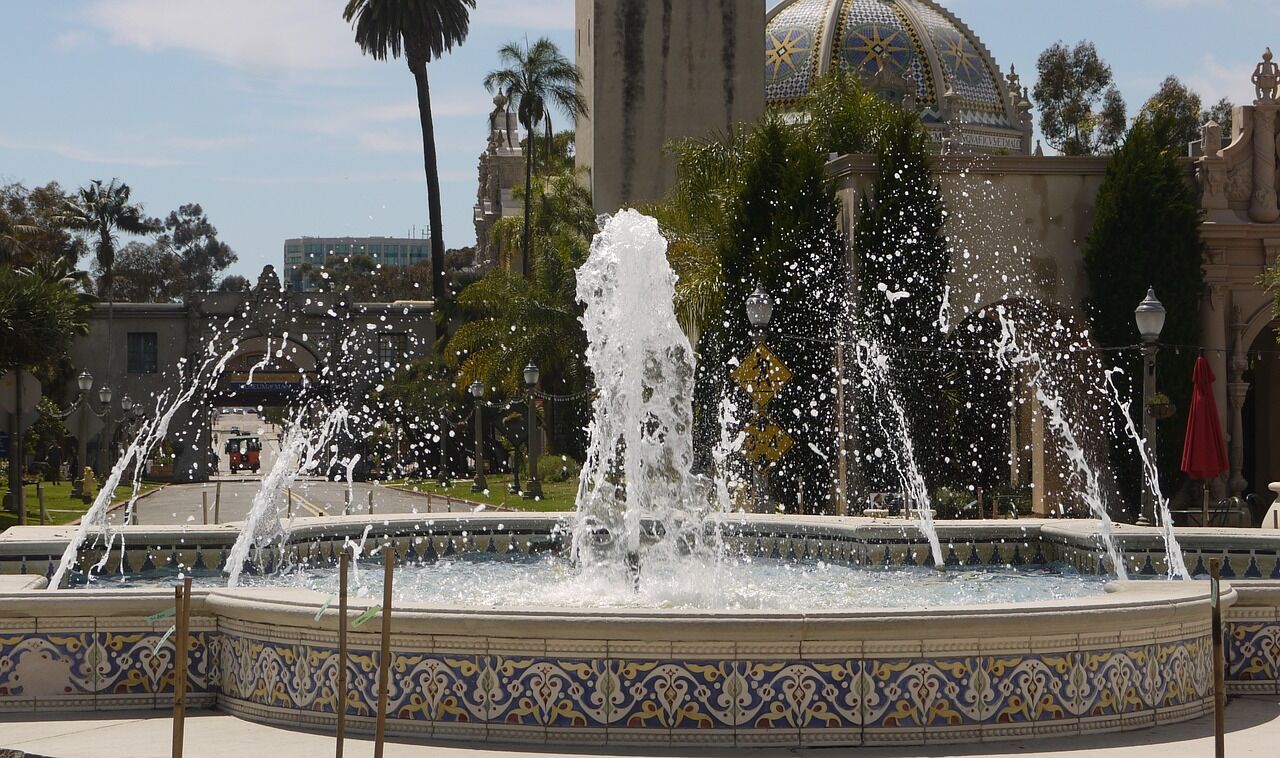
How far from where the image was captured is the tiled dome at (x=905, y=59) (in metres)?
70.2

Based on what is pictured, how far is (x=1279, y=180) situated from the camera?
88.5 ft

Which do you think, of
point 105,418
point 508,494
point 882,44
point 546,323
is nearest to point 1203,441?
point 508,494

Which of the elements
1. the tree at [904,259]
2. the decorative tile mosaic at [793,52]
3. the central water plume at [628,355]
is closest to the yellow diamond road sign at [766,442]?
the tree at [904,259]

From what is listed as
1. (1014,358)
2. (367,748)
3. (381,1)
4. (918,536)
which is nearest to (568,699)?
(367,748)

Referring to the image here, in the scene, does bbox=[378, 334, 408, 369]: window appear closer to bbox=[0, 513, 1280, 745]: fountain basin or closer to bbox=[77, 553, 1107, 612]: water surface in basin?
bbox=[77, 553, 1107, 612]: water surface in basin

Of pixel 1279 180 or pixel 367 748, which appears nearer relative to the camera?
pixel 367 748

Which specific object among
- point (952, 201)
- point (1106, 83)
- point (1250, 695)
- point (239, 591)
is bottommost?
point (1250, 695)

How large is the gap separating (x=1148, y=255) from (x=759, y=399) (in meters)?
7.66

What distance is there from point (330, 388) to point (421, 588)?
48.8 m

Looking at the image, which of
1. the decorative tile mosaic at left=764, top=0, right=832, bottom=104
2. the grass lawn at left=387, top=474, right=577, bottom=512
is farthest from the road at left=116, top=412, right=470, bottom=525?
the decorative tile mosaic at left=764, top=0, right=832, bottom=104

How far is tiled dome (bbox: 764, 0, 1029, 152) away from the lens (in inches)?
2766

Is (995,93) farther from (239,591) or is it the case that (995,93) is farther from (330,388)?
(239,591)

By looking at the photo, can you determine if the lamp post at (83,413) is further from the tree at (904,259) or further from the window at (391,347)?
the tree at (904,259)

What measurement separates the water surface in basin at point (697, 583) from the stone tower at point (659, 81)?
99.3 feet
